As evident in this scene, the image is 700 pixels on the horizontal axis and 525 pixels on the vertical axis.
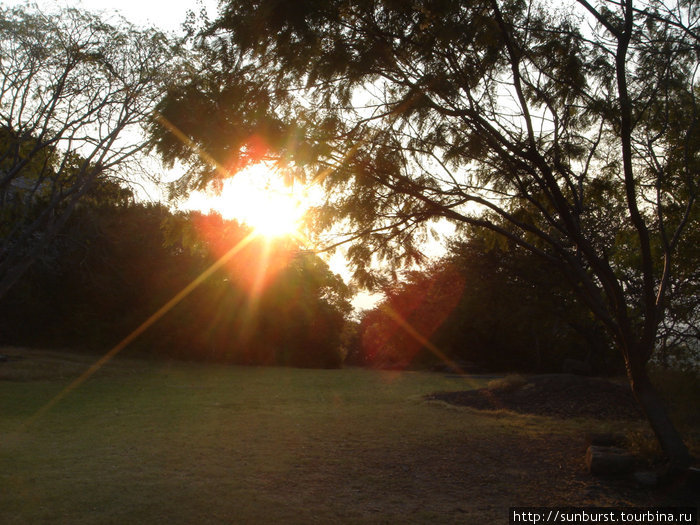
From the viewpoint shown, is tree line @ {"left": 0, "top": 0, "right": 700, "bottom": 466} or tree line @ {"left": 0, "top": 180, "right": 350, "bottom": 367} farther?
tree line @ {"left": 0, "top": 180, "right": 350, "bottom": 367}

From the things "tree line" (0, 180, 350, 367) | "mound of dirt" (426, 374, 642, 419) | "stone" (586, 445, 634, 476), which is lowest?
"stone" (586, 445, 634, 476)

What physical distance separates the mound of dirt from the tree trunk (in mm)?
4177

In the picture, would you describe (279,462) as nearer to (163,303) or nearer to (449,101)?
(449,101)

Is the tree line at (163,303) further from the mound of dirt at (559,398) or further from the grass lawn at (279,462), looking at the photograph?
the grass lawn at (279,462)

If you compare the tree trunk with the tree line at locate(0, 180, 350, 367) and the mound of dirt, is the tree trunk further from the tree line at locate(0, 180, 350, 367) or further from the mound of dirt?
the tree line at locate(0, 180, 350, 367)

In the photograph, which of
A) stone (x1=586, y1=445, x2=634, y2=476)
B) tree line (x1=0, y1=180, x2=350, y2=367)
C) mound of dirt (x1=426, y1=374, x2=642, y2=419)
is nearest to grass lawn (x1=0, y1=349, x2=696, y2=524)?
stone (x1=586, y1=445, x2=634, y2=476)

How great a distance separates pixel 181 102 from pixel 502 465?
5.57 m

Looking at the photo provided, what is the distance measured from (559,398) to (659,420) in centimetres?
585

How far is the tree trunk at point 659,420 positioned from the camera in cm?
623

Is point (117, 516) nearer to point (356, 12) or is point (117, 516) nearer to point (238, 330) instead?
point (356, 12)

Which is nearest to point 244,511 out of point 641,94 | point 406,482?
point 406,482

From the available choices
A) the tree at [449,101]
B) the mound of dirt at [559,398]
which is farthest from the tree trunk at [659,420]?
the mound of dirt at [559,398]

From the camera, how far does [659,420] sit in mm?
6637

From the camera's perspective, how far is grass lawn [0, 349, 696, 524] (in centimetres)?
483
